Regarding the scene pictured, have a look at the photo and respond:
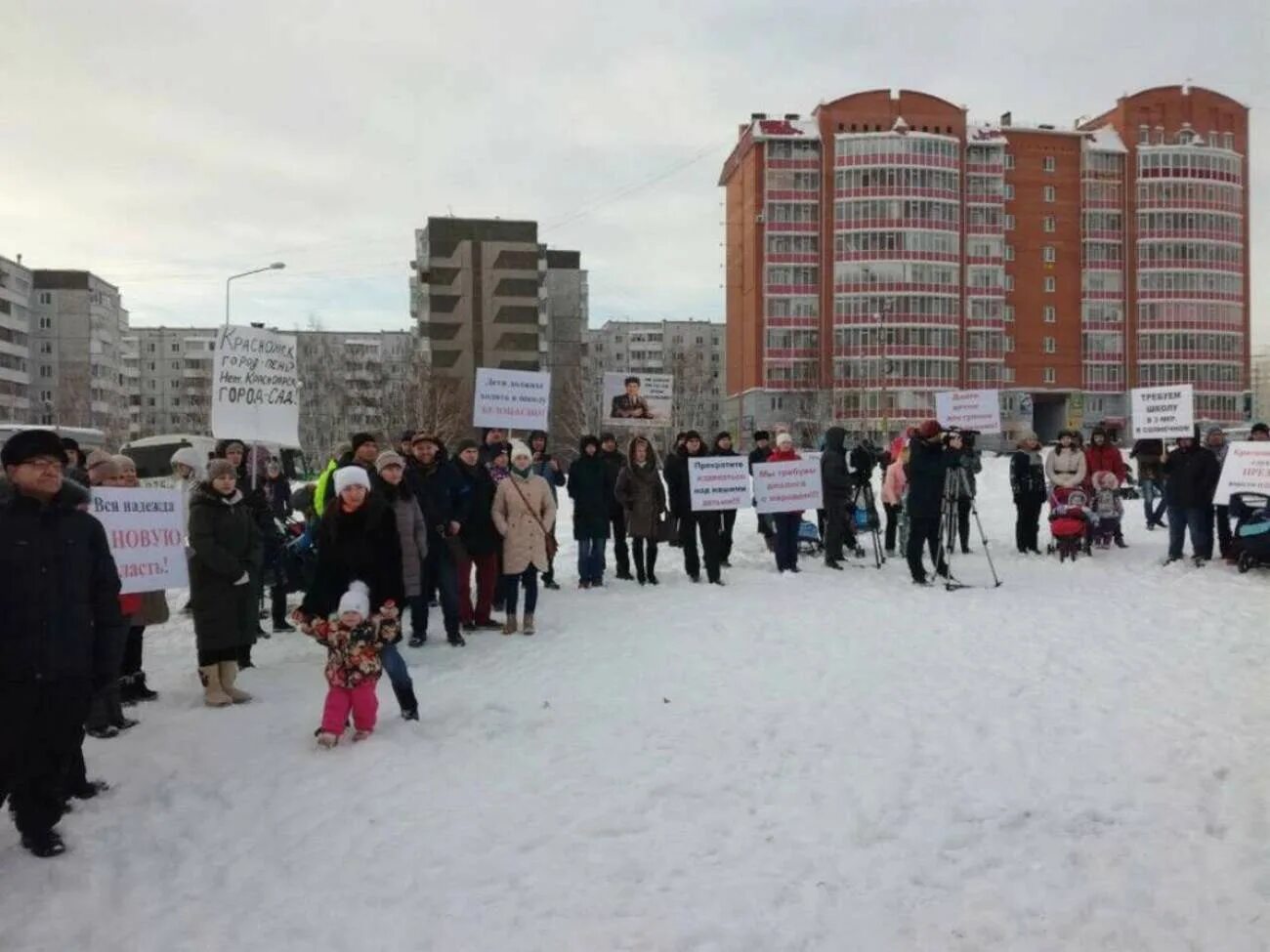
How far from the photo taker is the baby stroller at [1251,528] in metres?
13.2

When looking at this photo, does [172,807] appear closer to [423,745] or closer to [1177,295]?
[423,745]

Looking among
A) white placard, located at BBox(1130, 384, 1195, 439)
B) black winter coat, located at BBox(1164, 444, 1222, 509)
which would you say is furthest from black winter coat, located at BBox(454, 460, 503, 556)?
white placard, located at BBox(1130, 384, 1195, 439)

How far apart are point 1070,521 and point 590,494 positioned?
7.53 m

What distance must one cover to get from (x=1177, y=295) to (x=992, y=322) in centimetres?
1494

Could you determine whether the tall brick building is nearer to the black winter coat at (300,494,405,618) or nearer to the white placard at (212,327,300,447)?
the white placard at (212,327,300,447)

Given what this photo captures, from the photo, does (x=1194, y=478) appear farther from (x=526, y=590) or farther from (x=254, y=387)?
(x=254, y=387)

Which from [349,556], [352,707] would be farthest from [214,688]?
[349,556]

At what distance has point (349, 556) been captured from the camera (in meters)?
6.59

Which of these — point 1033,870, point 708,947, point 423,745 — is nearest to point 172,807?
point 423,745

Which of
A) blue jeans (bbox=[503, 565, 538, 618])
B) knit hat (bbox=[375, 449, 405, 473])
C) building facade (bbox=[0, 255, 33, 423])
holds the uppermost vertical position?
building facade (bbox=[0, 255, 33, 423])

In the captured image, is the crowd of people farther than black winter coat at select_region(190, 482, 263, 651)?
No

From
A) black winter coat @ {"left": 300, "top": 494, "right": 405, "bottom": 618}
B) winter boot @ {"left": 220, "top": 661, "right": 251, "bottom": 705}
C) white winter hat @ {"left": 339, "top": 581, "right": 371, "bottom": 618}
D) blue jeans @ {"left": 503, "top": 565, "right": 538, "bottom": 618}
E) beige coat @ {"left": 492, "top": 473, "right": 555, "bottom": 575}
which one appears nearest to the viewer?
white winter hat @ {"left": 339, "top": 581, "right": 371, "bottom": 618}

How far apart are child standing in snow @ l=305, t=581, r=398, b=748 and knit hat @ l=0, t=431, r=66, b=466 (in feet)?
6.84

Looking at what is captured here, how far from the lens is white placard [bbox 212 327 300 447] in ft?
37.7
